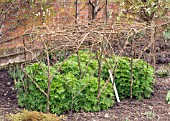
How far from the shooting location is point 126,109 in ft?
16.9

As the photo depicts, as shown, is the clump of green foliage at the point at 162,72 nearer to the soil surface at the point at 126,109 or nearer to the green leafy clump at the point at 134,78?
the soil surface at the point at 126,109

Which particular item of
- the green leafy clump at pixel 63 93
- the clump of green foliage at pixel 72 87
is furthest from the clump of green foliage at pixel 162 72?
the green leafy clump at pixel 63 93

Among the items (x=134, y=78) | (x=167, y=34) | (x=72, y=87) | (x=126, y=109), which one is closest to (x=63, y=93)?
(x=72, y=87)

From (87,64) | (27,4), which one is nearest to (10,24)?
(27,4)

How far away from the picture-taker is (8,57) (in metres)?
6.98

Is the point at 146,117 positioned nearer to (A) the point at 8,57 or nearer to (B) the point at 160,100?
(B) the point at 160,100

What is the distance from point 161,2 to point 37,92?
453cm

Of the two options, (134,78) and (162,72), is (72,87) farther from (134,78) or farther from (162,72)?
(162,72)

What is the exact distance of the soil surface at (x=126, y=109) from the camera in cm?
482

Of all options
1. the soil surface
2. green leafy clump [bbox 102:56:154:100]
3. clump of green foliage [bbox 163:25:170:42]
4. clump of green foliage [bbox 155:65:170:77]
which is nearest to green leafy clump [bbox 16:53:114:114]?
the soil surface

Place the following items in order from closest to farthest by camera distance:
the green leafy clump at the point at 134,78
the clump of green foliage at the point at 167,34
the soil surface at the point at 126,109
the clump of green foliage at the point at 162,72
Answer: the soil surface at the point at 126,109
the green leafy clump at the point at 134,78
the clump of green foliage at the point at 162,72
the clump of green foliage at the point at 167,34

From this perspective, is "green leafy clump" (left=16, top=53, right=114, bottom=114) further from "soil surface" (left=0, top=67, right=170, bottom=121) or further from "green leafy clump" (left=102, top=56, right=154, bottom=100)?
"green leafy clump" (left=102, top=56, right=154, bottom=100)

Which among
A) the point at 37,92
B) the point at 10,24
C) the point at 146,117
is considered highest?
the point at 10,24

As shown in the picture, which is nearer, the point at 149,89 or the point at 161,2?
the point at 149,89
